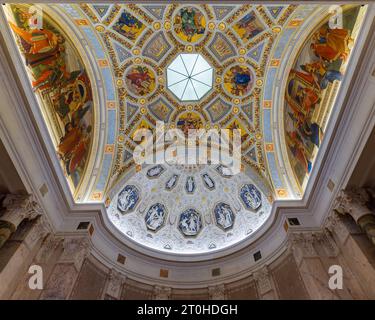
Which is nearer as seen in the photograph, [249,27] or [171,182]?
[249,27]

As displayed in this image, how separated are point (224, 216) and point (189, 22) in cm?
1233

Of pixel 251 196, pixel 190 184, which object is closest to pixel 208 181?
pixel 190 184

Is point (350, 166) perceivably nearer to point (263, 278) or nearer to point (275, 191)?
point (275, 191)

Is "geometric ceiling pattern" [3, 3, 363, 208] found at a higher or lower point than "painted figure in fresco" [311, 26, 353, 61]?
higher

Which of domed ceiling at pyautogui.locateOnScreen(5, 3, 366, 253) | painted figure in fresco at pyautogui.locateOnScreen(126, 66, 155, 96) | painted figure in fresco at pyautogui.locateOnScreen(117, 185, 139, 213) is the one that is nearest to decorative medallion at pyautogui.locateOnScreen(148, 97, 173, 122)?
domed ceiling at pyautogui.locateOnScreen(5, 3, 366, 253)

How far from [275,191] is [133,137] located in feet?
30.5

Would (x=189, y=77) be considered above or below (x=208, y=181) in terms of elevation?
above

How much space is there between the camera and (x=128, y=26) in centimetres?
1305

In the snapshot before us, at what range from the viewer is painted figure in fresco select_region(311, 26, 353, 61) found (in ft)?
28.0

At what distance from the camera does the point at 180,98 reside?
16.5m

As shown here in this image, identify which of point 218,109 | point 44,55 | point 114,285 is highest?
point 218,109

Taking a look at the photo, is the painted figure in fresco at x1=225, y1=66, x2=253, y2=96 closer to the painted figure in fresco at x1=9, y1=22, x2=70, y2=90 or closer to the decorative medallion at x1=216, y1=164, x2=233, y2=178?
the decorative medallion at x1=216, y1=164, x2=233, y2=178

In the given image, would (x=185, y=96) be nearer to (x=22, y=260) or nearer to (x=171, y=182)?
(x=171, y=182)

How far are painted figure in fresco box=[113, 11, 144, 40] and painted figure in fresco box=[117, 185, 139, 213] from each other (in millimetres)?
9204
